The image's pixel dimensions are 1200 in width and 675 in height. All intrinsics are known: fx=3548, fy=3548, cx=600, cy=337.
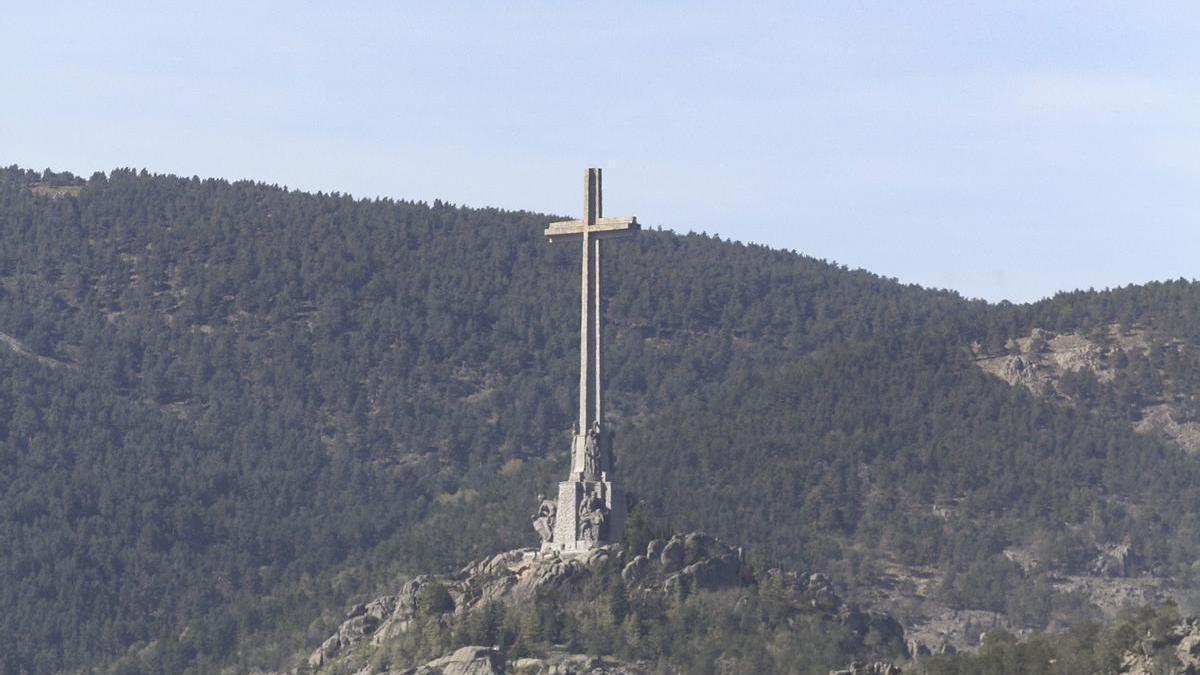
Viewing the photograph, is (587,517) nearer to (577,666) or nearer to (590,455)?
(590,455)

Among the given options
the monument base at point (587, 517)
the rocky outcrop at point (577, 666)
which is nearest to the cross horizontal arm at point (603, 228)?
the monument base at point (587, 517)

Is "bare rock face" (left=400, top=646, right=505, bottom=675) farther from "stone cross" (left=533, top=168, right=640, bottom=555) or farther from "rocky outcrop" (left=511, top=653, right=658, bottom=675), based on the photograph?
"stone cross" (left=533, top=168, right=640, bottom=555)

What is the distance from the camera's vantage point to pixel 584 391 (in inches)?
5694

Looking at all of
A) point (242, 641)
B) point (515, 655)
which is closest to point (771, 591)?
point (515, 655)

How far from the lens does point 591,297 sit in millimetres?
144125

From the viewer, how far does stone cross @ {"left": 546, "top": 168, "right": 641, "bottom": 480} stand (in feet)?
470

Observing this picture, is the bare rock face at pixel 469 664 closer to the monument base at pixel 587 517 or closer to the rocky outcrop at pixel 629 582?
the rocky outcrop at pixel 629 582

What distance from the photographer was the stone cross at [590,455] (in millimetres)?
141875

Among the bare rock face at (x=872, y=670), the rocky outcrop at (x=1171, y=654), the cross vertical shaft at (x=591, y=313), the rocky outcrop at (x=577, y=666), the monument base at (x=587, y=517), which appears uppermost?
the cross vertical shaft at (x=591, y=313)

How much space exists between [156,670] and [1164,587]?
55363 millimetres

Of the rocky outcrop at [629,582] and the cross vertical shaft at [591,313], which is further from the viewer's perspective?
the cross vertical shaft at [591,313]

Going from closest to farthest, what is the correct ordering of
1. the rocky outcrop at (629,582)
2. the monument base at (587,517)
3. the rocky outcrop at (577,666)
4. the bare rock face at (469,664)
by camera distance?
1. the rocky outcrop at (577,666)
2. the bare rock face at (469,664)
3. the rocky outcrop at (629,582)
4. the monument base at (587,517)

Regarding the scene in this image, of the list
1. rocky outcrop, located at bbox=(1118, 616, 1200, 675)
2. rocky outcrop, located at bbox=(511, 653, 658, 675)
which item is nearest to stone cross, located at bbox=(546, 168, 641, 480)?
rocky outcrop, located at bbox=(511, 653, 658, 675)

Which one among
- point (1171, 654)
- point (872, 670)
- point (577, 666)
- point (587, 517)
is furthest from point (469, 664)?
point (1171, 654)
